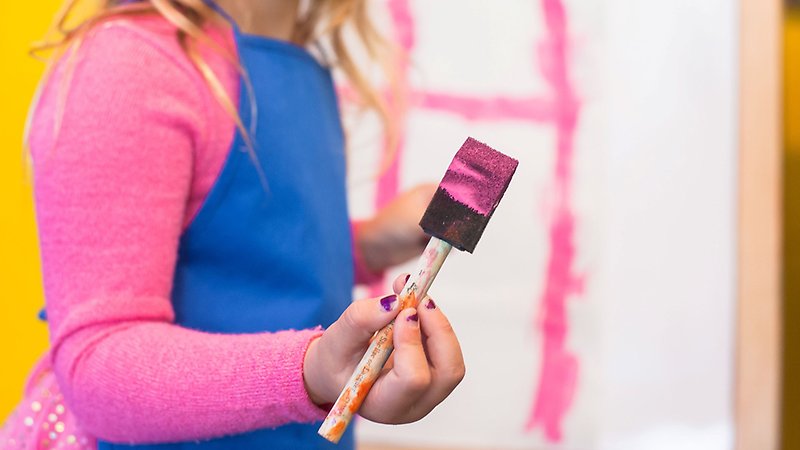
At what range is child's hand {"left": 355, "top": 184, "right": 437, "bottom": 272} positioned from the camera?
0.47 meters

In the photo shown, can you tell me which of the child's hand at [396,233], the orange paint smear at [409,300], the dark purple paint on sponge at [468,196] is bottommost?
the child's hand at [396,233]

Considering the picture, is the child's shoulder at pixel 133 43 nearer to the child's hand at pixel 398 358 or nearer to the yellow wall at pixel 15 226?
the child's hand at pixel 398 358

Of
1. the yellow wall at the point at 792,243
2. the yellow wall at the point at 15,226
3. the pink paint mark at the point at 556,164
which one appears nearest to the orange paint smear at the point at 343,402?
the pink paint mark at the point at 556,164

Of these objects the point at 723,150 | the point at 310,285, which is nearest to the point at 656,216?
the point at 723,150

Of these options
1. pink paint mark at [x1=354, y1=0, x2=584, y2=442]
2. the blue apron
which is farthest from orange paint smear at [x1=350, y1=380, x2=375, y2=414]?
pink paint mark at [x1=354, y1=0, x2=584, y2=442]

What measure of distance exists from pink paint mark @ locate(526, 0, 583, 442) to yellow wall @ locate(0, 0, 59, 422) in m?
0.47

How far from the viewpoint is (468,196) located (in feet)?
0.85

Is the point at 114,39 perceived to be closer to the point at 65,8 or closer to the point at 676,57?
the point at 65,8

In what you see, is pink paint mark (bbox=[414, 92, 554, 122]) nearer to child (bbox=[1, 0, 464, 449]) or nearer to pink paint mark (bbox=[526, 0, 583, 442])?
pink paint mark (bbox=[526, 0, 583, 442])

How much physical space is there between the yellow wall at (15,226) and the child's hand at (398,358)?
0.54m

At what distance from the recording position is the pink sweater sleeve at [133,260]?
328 mm

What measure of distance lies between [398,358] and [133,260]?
16 centimetres

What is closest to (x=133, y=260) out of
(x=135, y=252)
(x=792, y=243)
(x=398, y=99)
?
(x=135, y=252)

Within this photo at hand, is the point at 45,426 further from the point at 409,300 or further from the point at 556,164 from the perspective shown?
the point at 556,164
